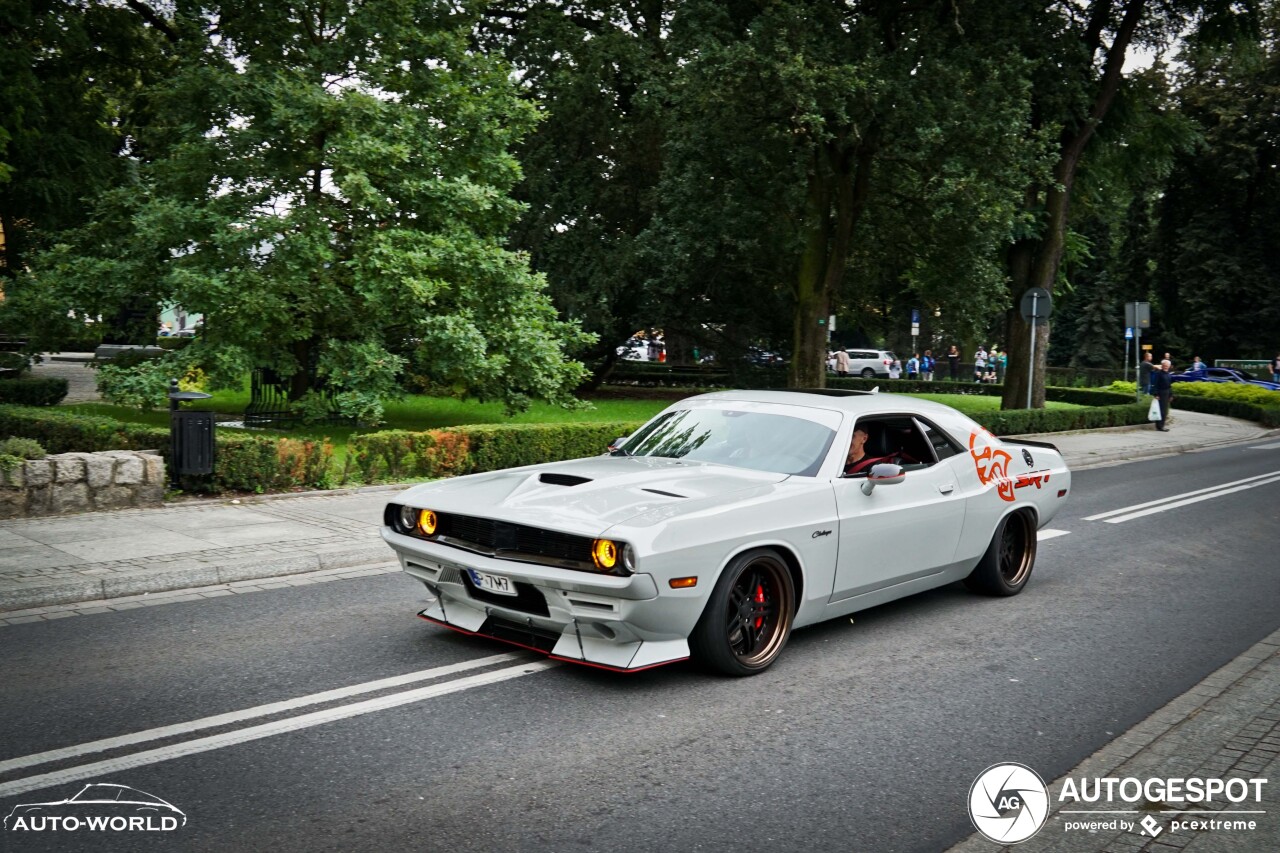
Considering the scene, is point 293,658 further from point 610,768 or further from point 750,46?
point 750,46

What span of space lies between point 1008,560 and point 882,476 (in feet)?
7.45

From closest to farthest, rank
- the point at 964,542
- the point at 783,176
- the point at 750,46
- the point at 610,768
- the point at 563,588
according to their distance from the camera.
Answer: the point at 610,768, the point at 563,588, the point at 964,542, the point at 750,46, the point at 783,176

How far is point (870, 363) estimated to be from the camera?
6012 centimetres

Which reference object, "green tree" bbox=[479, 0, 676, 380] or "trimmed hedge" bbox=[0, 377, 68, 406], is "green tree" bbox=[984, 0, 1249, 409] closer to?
"green tree" bbox=[479, 0, 676, 380]

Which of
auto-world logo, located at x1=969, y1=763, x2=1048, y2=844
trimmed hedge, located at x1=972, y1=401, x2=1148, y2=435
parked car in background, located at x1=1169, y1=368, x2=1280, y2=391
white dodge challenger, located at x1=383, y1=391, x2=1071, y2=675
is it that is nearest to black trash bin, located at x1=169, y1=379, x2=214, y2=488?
white dodge challenger, located at x1=383, y1=391, x2=1071, y2=675

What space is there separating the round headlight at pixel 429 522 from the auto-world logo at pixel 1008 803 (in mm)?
3120

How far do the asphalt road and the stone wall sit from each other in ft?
12.1

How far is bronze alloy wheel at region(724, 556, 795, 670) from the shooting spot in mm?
5734

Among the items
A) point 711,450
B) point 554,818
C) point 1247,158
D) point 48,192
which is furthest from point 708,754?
point 1247,158

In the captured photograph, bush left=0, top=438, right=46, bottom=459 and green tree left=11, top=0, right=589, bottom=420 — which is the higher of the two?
green tree left=11, top=0, right=589, bottom=420

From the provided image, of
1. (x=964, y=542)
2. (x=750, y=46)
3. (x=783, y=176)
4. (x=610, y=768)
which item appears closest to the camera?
(x=610, y=768)

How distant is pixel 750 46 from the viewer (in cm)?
2022

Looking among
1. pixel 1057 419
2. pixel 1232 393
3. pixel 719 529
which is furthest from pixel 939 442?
pixel 1232 393

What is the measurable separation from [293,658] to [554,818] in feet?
8.61
